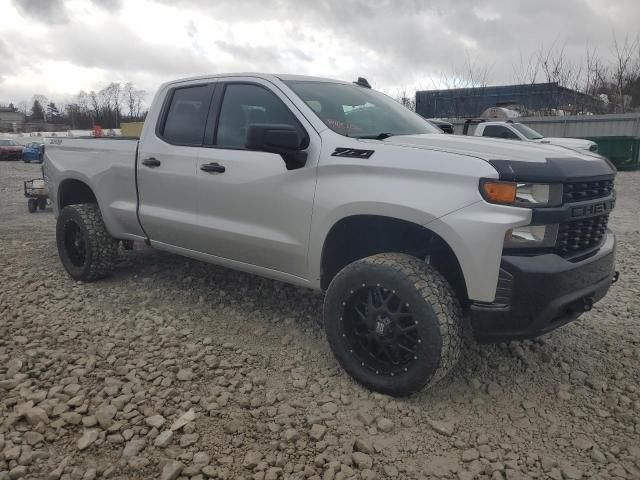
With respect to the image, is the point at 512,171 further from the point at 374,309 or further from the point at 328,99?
the point at 328,99

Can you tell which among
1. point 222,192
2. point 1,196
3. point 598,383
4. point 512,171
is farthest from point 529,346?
point 1,196

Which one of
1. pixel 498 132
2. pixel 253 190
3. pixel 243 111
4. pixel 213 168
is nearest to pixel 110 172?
pixel 213 168

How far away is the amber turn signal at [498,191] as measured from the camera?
252 centimetres

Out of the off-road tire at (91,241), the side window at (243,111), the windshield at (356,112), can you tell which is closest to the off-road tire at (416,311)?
the windshield at (356,112)

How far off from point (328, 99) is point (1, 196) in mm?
12211

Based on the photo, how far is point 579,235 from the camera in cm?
279

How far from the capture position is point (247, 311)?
4.24 meters

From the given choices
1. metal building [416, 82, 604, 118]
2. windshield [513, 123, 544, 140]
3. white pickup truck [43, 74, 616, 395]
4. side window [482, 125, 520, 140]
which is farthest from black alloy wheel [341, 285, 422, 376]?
metal building [416, 82, 604, 118]

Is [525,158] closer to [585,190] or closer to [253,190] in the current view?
[585,190]

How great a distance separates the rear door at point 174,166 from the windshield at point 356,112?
2.86 feet

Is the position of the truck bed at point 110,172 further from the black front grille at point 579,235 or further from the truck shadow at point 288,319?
the black front grille at point 579,235

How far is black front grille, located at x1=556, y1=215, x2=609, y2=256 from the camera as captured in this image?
8.79 feet

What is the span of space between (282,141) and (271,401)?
147cm

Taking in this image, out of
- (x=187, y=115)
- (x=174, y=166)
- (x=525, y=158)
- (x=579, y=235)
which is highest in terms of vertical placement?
(x=187, y=115)
